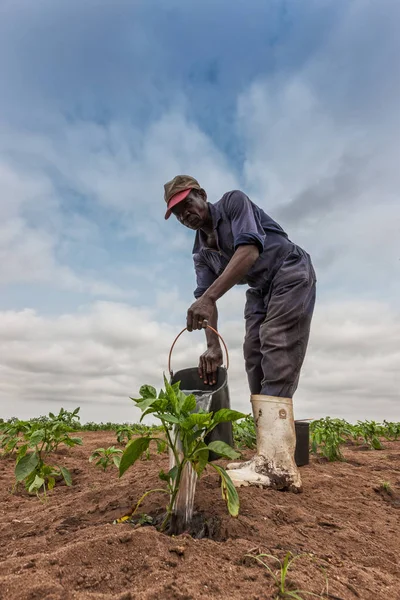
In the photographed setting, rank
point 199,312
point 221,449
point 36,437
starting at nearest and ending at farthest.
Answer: point 221,449, point 199,312, point 36,437

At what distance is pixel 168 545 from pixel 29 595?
1.56 ft

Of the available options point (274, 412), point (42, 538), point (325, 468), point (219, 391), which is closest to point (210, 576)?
point (42, 538)

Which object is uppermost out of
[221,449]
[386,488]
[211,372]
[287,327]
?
[287,327]

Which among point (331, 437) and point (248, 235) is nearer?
point (248, 235)

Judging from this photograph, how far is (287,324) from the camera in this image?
306 centimetres

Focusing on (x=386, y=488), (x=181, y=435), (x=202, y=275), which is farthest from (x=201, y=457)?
(x=202, y=275)

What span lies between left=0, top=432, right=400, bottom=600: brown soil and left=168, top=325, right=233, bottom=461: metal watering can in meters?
0.33

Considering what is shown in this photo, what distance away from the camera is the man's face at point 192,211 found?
3131 millimetres

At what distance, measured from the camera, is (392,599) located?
56.5 inches

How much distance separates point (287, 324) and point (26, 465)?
6.17 feet

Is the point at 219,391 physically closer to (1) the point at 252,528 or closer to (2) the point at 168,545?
(1) the point at 252,528

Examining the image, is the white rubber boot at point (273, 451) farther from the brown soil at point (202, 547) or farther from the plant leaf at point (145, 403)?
the plant leaf at point (145, 403)

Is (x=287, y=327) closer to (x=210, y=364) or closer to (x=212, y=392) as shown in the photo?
(x=210, y=364)

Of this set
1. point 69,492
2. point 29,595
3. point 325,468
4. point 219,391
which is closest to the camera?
point 29,595
